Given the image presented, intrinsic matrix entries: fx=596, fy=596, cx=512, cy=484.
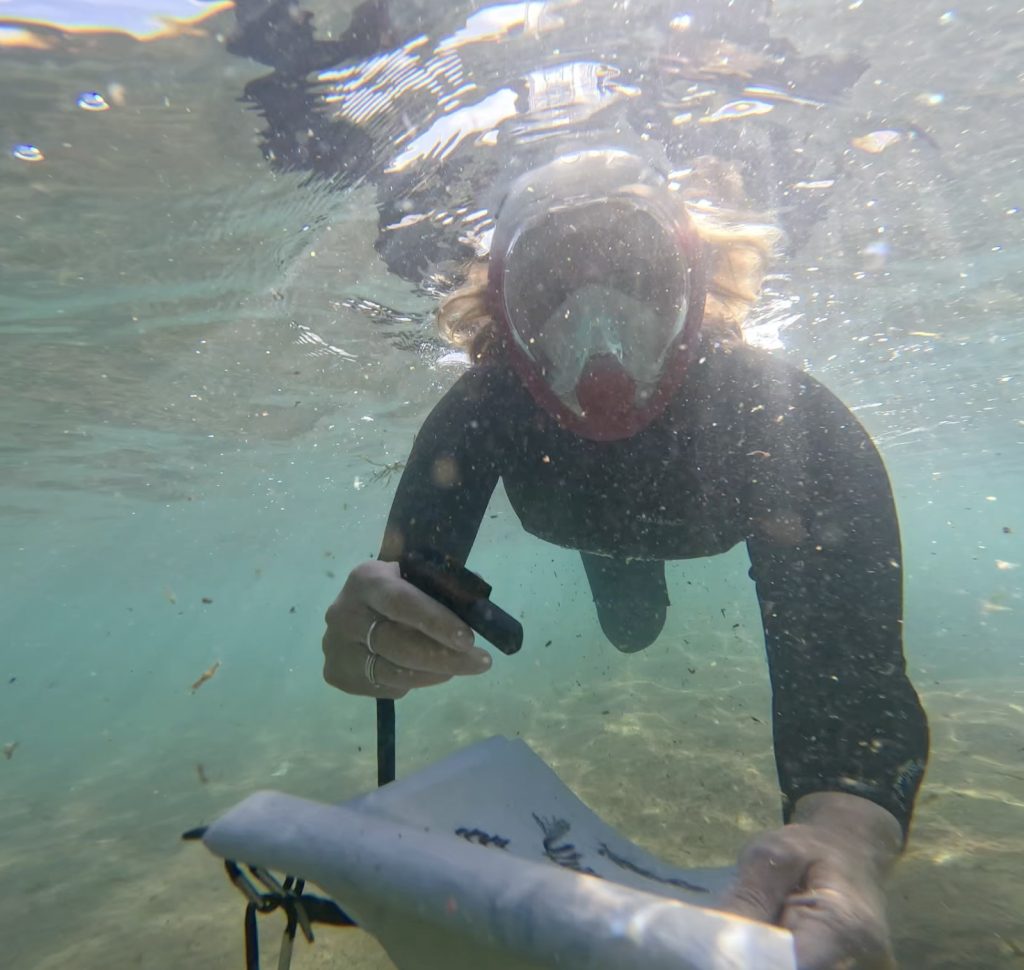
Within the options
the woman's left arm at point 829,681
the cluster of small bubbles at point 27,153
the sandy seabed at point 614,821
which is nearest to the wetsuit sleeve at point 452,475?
the woman's left arm at point 829,681

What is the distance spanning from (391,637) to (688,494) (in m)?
1.98

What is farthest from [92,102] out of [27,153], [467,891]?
[467,891]

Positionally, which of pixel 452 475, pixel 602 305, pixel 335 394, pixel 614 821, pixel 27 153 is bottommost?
pixel 614 821

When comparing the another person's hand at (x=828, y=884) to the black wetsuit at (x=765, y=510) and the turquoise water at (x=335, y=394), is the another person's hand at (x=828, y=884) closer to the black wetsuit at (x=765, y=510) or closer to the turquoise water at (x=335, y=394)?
the black wetsuit at (x=765, y=510)

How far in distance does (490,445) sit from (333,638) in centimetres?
158

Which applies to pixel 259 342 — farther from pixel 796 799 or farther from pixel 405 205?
pixel 796 799

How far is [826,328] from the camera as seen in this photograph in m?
14.2

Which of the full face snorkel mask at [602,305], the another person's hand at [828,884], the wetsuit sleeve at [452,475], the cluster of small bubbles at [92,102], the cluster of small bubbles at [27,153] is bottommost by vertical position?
the another person's hand at [828,884]

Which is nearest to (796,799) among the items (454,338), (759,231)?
(454,338)

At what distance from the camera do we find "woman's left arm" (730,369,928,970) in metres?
1.52

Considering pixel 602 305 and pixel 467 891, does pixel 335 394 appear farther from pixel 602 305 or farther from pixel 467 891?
pixel 467 891

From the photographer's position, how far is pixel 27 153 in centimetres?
703

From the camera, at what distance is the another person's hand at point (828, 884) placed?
1378mm

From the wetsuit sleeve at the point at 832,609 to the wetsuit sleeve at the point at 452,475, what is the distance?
1483 millimetres
